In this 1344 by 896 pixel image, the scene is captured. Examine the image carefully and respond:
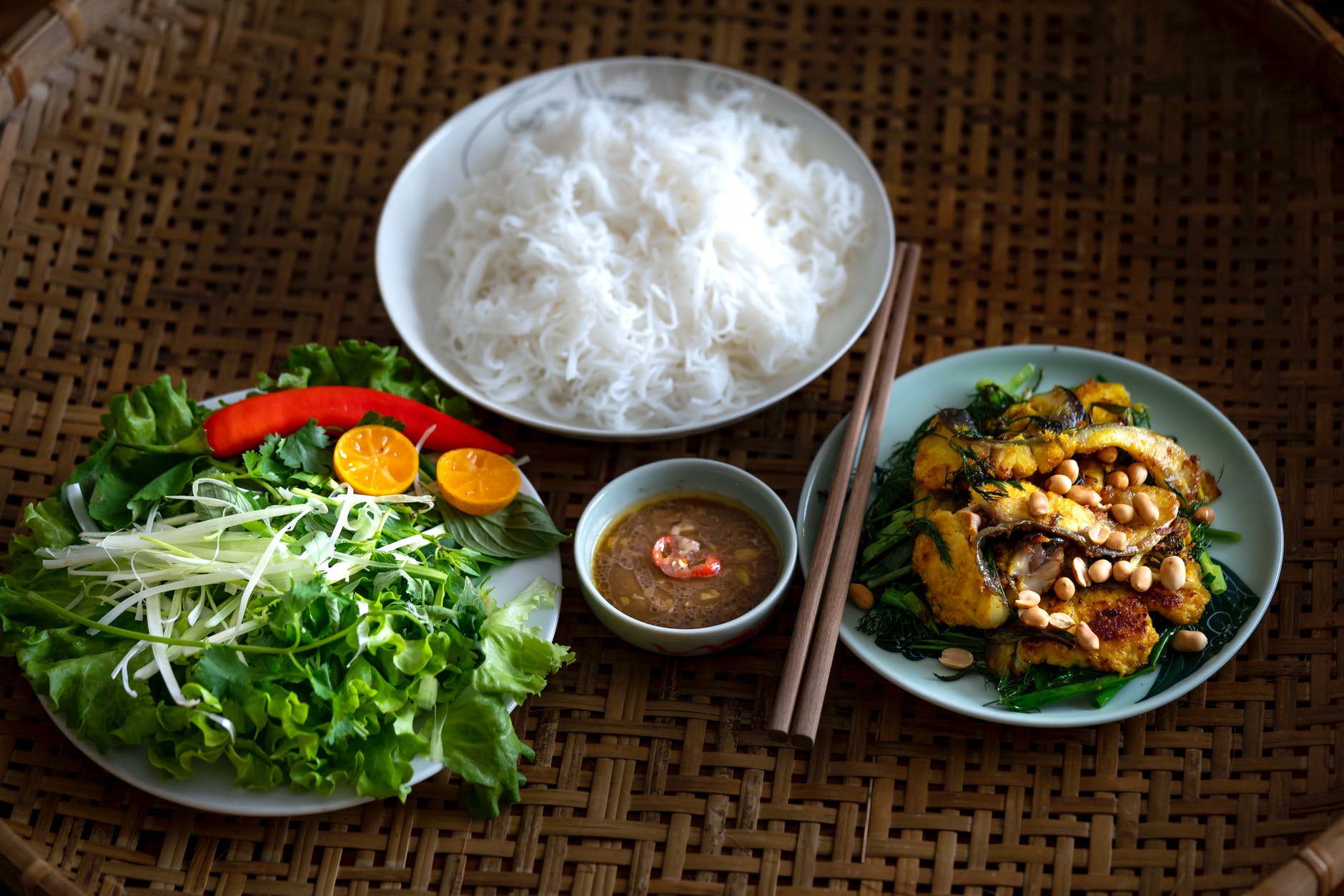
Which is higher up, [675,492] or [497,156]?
[497,156]

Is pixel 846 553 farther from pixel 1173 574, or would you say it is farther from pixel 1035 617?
pixel 1173 574

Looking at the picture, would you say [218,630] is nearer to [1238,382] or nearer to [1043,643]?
[1043,643]

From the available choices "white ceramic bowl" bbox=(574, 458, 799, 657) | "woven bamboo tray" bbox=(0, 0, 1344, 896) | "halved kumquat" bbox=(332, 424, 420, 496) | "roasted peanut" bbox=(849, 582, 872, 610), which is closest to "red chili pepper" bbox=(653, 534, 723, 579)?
"white ceramic bowl" bbox=(574, 458, 799, 657)

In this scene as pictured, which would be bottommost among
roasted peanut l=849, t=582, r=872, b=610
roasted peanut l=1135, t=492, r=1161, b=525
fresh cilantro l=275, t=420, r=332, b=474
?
roasted peanut l=849, t=582, r=872, b=610

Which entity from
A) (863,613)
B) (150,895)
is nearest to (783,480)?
(863,613)

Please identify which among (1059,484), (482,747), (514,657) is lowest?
(482,747)

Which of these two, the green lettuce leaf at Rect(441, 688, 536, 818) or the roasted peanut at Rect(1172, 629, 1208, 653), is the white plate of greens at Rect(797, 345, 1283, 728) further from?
the green lettuce leaf at Rect(441, 688, 536, 818)

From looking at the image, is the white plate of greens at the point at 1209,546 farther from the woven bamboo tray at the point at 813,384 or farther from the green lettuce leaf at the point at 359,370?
the green lettuce leaf at the point at 359,370

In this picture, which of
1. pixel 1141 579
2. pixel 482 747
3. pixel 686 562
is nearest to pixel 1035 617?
pixel 1141 579
